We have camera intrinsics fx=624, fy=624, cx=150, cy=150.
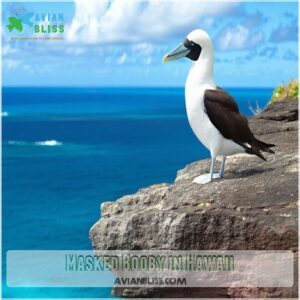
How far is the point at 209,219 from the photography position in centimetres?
521

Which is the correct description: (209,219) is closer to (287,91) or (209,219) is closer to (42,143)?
(287,91)

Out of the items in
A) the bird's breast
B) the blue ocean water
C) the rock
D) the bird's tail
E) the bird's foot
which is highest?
the bird's breast

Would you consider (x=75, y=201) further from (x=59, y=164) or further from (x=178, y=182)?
(x=178, y=182)

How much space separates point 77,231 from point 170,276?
79.7ft

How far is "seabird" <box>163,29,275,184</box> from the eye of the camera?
20.2 feet

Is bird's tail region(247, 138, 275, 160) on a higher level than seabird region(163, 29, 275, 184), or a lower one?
lower

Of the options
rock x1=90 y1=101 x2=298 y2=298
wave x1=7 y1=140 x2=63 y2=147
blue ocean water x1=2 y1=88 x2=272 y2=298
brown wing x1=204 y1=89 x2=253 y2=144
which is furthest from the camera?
wave x1=7 y1=140 x2=63 y2=147

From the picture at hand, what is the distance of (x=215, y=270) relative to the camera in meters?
5.14

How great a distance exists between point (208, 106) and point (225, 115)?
197mm

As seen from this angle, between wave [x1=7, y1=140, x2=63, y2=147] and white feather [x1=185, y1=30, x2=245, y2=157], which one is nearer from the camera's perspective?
white feather [x1=185, y1=30, x2=245, y2=157]

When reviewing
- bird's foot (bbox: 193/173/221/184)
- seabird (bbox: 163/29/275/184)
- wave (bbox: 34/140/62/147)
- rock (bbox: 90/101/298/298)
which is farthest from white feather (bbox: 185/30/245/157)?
wave (bbox: 34/140/62/147)

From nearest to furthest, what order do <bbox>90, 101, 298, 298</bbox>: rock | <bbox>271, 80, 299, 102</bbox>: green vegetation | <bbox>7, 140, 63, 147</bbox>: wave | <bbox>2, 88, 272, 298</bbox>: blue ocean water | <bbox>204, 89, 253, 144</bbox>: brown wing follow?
1. <bbox>90, 101, 298, 298</bbox>: rock
2. <bbox>204, 89, 253, 144</bbox>: brown wing
3. <bbox>271, 80, 299, 102</bbox>: green vegetation
4. <bbox>2, 88, 272, 298</bbox>: blue ocean water
5. <bbox>7, 140, 63, 147</bbox>: wave

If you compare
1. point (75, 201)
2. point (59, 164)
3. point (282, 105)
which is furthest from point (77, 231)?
point (282, 105)

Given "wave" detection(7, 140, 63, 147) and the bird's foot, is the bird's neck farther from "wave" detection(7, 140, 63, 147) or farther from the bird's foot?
"wave" detection(7, 140, 63, 147)
